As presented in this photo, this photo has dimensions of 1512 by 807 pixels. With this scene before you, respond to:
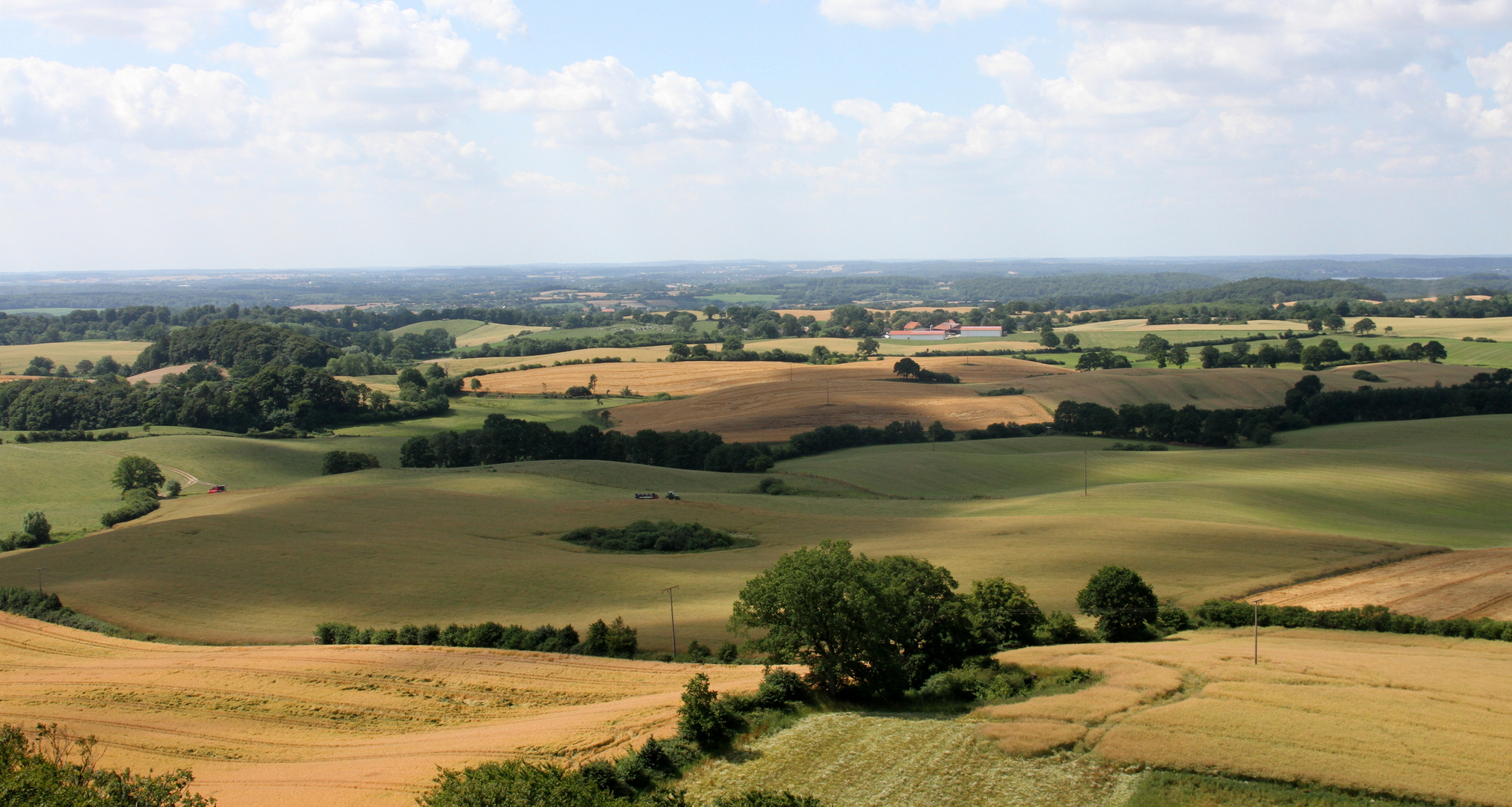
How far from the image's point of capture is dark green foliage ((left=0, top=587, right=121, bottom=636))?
40.0m

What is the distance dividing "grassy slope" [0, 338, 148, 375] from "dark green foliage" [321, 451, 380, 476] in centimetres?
9756

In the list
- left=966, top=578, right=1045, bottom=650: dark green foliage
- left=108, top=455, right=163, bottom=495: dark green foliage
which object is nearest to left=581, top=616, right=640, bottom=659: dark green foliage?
left=966, top=578, right=1045, bottom=650: dark green foliage

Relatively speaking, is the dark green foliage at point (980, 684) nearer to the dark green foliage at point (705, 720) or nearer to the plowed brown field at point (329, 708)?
the plowed brown field at point (329, 708)

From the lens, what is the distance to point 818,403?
10044 cm

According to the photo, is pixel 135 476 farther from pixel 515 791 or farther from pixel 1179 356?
pixel 1179 356

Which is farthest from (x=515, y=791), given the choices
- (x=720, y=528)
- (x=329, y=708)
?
(x=720, y=528)

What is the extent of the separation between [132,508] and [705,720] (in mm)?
54860

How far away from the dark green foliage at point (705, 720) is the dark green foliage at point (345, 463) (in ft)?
202

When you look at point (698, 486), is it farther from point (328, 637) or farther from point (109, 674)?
point (109, 674)

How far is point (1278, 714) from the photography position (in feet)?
79.0

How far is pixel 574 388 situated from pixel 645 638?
82.9 metres

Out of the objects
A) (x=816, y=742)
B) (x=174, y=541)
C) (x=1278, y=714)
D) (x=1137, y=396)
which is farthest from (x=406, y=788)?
(x=1137, y=396)

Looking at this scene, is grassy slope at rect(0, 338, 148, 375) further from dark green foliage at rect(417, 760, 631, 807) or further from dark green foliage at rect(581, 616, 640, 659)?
dark green foliage at rect(417, 760, 631, 807)

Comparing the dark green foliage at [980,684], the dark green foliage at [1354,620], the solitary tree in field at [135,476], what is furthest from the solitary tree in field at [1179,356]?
the solitary tree in field at [135,476]
